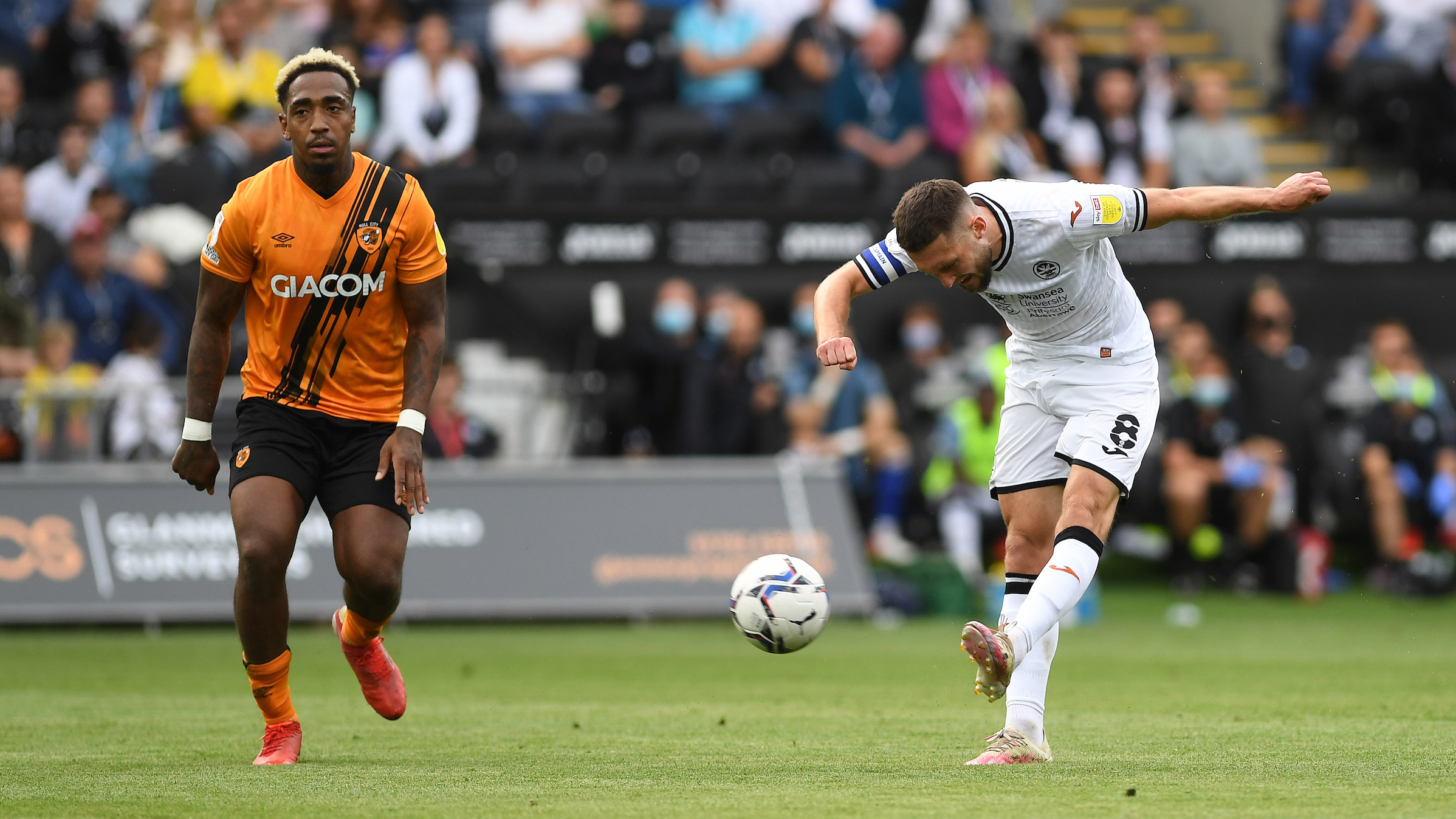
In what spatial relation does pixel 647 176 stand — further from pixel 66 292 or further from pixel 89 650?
pixel 89 650

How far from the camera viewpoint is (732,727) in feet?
26.9

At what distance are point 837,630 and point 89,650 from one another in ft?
18.0

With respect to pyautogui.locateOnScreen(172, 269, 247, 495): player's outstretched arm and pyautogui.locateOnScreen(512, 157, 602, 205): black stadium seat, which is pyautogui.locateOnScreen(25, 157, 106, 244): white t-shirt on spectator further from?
pyautogui.locateOnScreen(172, 269, 247, 495): player's outstretched arm

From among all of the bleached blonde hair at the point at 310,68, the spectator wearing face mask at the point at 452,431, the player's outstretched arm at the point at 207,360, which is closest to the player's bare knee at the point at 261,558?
the player's outstretched arm at the point at 207,360

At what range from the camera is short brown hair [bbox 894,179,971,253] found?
252 inches

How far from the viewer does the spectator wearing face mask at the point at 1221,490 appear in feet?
55.4

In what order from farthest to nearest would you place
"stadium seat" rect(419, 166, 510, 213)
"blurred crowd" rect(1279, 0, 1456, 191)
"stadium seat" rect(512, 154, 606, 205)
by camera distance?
1. "blurred crowd" rect(1279, 0, 1456, 191)
2. "stadium seat" rect(512, 154, 606, 205)
3. "stadium seat" rect(419, 166, 510, 213)

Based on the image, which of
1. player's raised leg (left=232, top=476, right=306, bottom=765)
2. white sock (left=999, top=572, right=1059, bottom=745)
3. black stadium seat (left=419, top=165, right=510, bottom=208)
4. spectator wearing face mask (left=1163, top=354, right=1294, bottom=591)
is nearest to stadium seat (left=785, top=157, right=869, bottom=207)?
black stadium seat (left=419, top=165, right=510, bottom=208)

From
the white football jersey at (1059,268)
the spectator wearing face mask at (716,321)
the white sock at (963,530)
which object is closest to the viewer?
the white football jersey at (1059,268)

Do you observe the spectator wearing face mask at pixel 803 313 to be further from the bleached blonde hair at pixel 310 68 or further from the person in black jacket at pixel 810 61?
the bleached blonde hair at pixel 310 68

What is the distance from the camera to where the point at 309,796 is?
589 centimetres

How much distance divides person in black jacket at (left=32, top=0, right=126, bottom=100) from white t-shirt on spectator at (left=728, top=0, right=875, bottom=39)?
20.9ft

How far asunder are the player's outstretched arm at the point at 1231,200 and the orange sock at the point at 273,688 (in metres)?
3.66

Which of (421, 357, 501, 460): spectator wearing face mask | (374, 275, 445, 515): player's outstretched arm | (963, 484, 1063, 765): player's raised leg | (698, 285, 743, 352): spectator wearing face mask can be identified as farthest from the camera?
(698, 285, 743, 352): spectator wearing face mask
